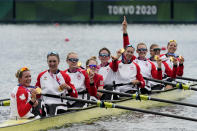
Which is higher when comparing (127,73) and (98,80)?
(127,73)

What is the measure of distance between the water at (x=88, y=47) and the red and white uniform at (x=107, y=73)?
1221 mm

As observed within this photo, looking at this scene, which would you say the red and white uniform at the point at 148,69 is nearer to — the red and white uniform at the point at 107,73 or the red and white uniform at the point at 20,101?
the red and white uniform at the point at 107,73

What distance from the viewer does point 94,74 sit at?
54.4 ft

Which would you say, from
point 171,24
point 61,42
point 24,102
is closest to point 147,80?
point 24,102

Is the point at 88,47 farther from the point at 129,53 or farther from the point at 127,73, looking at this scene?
the point at 129,53

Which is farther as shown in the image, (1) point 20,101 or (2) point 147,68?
(2) point 147,68

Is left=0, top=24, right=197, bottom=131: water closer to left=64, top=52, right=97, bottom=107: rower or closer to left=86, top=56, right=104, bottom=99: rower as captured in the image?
left=64, top=52, right=97, bottom=107: rower

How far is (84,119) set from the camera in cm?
1585

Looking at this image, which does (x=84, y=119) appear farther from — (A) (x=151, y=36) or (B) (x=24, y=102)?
(A) (x=151, y=36)

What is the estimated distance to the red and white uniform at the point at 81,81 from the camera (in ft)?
52.1

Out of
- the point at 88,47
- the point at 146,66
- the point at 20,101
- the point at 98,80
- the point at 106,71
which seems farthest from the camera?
the point at 88,47

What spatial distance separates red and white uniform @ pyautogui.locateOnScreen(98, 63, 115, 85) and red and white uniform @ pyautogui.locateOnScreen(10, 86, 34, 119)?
4.31m

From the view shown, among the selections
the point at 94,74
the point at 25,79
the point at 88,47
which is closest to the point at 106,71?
the point at 94,74

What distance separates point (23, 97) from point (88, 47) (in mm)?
23820
